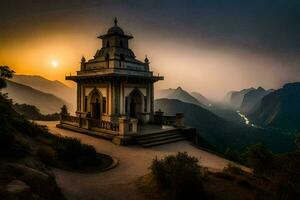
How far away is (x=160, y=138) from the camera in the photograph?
18844mm

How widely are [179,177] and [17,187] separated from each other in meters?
4.43

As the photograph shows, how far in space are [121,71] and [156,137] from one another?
6725mm

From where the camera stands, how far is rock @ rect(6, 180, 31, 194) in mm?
5484

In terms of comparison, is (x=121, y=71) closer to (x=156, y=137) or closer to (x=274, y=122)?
(x=156, y=137)

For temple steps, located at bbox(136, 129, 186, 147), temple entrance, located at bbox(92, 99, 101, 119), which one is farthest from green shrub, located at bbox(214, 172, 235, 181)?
temple entrance, located at bbox(92, 99, 101, 119)

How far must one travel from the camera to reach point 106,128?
19594 millimetres

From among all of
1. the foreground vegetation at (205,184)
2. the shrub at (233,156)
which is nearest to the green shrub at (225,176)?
the foreground vegetation at (205,184)

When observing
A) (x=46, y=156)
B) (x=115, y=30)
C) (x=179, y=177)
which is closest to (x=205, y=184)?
(x=179, y=177)

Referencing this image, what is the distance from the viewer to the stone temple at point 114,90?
21498 mm

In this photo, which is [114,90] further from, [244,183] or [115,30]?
[244,183]

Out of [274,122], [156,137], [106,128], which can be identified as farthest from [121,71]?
Answer: [274,122]

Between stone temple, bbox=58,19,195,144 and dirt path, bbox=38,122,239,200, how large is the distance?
11.8ft

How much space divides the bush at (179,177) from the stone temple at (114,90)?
34.4ft

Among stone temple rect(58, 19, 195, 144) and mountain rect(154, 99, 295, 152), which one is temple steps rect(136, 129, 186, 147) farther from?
mountain rect(154, 99, 295, 152)
